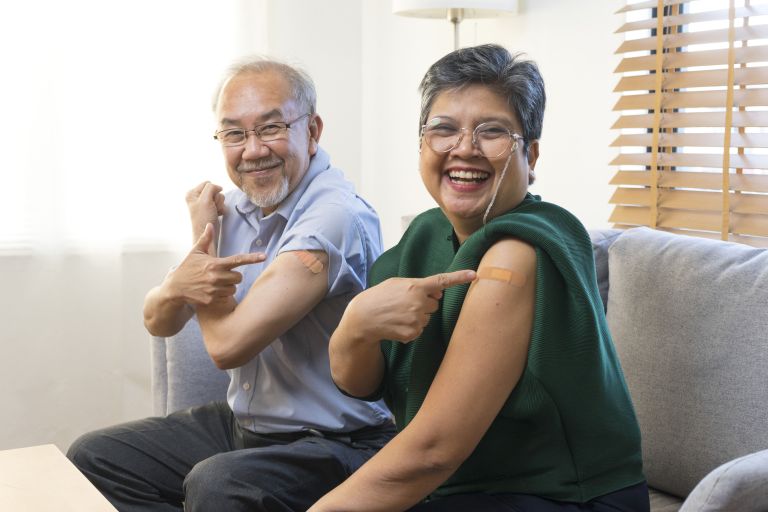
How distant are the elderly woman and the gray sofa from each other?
316 mm

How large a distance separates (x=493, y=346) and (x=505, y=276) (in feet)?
0.33

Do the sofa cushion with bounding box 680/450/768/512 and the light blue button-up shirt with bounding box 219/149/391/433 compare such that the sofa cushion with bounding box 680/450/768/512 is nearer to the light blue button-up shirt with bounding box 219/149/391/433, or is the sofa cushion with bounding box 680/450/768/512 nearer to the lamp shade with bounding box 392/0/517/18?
the light blue button-up shirt with bounding box 219/149/391/433

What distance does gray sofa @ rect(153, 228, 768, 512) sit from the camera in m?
1.66

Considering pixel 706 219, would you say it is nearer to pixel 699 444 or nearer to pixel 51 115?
pixel 699 444

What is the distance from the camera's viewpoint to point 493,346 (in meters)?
1.32

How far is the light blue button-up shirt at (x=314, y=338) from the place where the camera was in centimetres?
184

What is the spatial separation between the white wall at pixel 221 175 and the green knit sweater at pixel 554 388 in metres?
1.52

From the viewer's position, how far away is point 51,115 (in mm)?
3301

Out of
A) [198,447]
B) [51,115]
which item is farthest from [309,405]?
[51,115]

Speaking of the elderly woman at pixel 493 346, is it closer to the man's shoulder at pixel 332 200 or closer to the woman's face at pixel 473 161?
the woman's face at pixel 473 161

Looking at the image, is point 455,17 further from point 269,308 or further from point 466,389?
point 466,389

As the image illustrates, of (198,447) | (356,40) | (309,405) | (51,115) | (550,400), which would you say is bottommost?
(198,447)

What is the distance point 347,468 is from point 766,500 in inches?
31.0

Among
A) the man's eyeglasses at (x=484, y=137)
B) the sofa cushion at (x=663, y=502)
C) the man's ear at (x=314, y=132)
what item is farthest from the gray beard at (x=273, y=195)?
the sofa cushion at (x=663, y=502)
